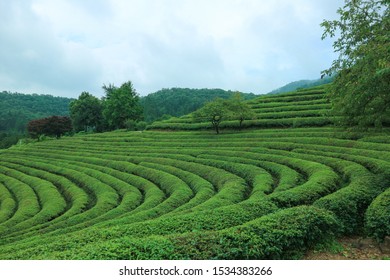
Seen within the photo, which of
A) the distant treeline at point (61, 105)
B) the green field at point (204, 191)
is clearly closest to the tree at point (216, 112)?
the green field at point (204, 191)

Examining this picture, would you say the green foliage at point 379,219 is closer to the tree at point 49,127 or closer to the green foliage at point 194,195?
the green foliage at point 194,195

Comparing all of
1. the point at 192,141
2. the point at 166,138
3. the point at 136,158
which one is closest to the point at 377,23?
the point at 136,158

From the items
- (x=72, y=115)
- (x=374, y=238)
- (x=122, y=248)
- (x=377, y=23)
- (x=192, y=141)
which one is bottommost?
(x=374, y=238)

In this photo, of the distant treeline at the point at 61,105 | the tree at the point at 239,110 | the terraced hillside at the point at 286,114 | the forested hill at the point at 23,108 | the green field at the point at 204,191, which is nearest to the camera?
the green field at the point at 204,191

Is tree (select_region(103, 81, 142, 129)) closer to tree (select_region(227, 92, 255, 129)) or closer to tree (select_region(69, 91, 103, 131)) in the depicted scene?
tree (select_region(69, 91, 103, 131))

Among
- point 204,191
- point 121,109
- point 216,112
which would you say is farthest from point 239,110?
point 121,109

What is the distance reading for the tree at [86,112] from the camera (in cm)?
11281

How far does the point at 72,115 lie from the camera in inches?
4491

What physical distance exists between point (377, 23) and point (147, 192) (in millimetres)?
20398

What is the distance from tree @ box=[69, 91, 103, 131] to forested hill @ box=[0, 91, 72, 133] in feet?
173

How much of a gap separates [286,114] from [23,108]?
151816 mm

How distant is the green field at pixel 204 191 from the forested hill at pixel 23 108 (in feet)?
341

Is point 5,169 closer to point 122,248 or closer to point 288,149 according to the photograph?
point 288,149

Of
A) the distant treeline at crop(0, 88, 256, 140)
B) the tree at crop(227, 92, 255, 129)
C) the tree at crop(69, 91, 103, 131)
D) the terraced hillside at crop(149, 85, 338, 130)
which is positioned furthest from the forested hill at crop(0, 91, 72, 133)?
the tree at crop(227, 92, 255, 129)
